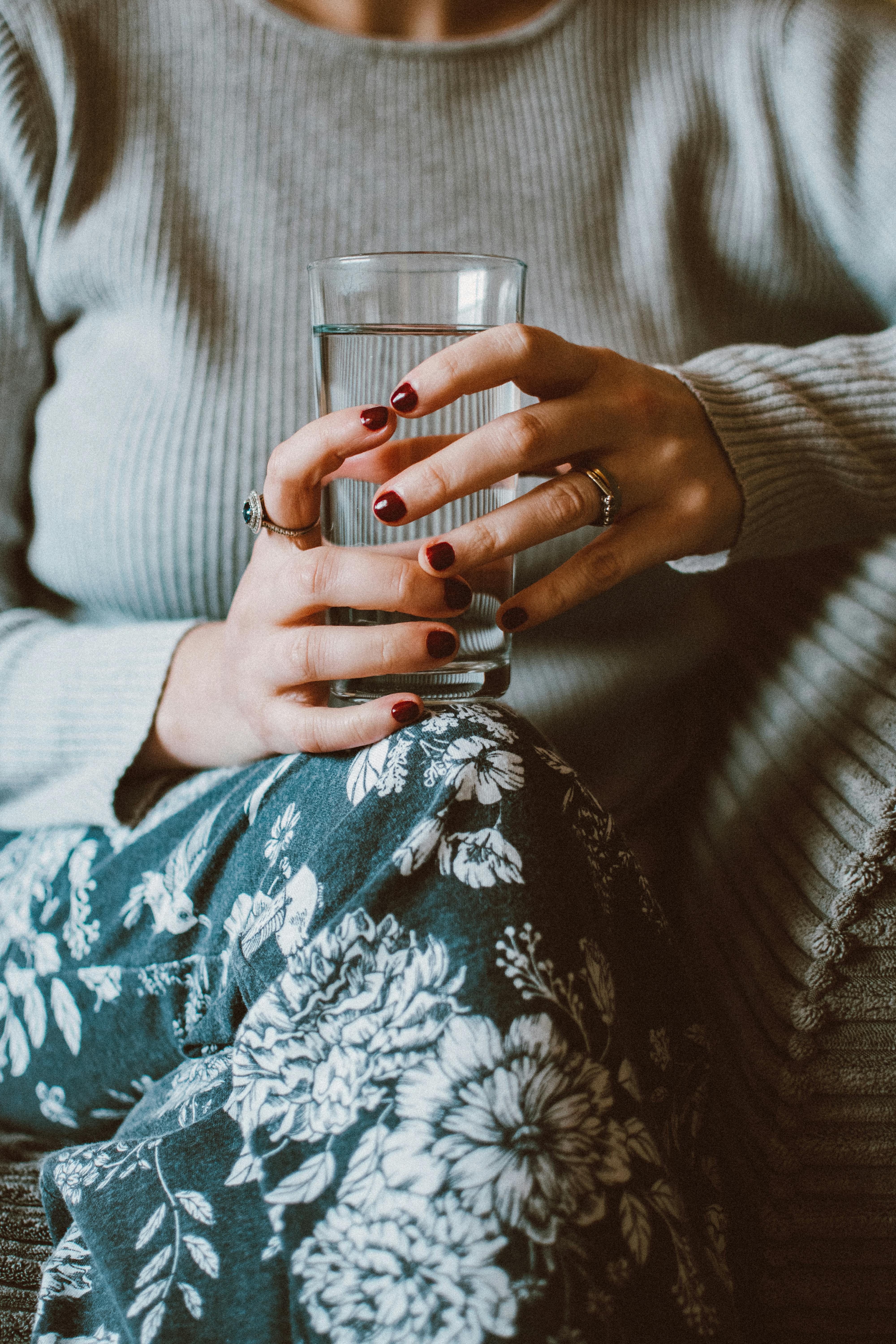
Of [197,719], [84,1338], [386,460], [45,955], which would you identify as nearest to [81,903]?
[45,955]

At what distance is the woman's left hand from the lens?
0.46 meters

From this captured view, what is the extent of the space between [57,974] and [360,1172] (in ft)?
1.01

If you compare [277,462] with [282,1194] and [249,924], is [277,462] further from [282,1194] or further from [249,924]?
[282,1194]

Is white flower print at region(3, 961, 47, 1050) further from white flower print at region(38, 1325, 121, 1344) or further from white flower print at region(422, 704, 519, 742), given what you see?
white flower print at region(422, 704, 519, 742)

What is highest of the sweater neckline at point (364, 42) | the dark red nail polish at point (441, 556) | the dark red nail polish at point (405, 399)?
the sweater neckline at point (364, 42)

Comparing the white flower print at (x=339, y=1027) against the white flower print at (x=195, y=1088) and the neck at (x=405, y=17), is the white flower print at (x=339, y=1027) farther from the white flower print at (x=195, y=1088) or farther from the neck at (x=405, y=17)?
the neck at (x=405, y=17)

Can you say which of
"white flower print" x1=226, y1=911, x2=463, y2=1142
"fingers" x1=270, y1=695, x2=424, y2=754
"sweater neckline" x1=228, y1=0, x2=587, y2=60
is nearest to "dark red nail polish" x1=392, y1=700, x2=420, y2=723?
"fingers" x1=270, y1=695, x2=424, y2=754

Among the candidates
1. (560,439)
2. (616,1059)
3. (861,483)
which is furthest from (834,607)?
(616,1059)

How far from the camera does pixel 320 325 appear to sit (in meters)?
0.49

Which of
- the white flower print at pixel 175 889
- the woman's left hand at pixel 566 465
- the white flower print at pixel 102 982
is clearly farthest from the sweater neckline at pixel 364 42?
the white flower print at pixel 102 982

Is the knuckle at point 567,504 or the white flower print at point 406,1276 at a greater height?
the knuckle at point 567,504

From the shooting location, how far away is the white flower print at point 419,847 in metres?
0.42

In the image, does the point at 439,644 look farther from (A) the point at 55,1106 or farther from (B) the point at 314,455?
(A) the point at 55,1106

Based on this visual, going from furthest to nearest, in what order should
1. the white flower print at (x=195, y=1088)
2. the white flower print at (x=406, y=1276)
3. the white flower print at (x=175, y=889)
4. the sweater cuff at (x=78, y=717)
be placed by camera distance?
the sweater cuff at (x=78, y=717) < the white flower print at (x=175, y=889) < the white flower print at (x=195, y=1088) < the white flower print at (x=406, y=1276)
